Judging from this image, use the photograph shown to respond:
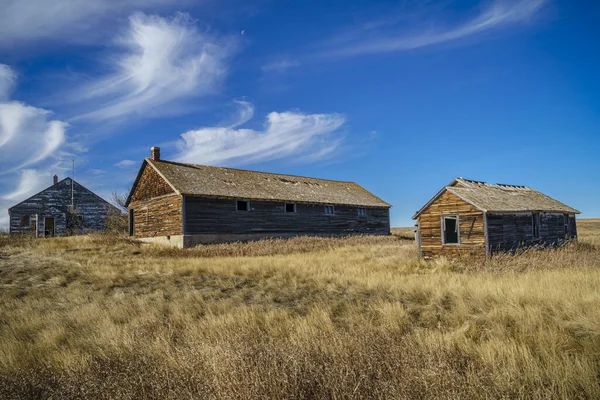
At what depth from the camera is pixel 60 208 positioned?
37875 mm

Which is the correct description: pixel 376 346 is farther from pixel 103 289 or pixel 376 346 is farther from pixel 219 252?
pixel 219 252

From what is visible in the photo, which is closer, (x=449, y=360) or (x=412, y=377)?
(x=412, y=377)

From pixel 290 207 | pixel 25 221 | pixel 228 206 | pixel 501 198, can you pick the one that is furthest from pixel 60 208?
pixel 501 198

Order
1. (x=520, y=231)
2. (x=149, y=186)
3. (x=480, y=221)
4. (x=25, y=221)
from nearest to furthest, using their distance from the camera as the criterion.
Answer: (x=480, y=221)
(x=520, y=231)
(x=149, y=186)
(x=25, y=221)

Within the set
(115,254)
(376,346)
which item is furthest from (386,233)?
(376,346)

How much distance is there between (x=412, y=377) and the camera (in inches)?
149

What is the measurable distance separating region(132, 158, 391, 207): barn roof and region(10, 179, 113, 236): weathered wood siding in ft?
50.4

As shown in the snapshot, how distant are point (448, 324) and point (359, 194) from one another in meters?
31.1

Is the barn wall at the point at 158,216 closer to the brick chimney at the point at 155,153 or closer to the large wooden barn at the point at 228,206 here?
the large wooden barn at the point at 228,206

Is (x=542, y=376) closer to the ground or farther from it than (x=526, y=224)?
closer to the ground

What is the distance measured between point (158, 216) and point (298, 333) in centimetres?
2356

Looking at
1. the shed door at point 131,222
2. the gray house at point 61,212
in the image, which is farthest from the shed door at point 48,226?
the shed door at point 131,222

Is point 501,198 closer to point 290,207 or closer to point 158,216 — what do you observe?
point 290,207

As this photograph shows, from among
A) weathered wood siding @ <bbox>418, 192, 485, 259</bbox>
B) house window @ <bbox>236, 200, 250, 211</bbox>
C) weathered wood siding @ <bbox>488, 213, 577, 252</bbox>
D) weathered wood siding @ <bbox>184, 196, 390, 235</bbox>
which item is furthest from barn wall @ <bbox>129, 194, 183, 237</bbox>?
weathered wood siding @ <bbox>488, 213, 577, 252</bbox>
